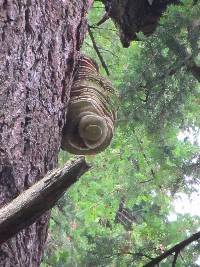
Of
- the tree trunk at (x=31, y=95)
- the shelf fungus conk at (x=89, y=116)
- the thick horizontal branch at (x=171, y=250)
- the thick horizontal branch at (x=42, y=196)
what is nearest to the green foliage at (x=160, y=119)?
the thick horizontal branch at (x=171, y=250)

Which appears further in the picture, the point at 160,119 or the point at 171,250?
the point at 160,119

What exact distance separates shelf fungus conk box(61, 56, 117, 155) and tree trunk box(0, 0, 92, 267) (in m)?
0.13

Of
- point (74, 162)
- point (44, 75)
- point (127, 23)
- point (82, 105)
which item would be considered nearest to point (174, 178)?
point (127, 23)

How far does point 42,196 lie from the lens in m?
1.03

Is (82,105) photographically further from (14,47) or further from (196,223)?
(196,223)

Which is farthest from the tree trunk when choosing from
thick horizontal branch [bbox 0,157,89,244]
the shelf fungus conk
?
thick horizontal branch [bbox 0,157,89,244]

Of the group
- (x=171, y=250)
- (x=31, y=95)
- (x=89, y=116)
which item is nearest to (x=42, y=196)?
(x=31, y=95)

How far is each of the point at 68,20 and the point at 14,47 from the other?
355mm

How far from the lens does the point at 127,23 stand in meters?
3.32

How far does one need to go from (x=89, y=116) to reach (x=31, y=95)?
35 cm

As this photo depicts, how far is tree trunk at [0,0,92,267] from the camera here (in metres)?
1.41

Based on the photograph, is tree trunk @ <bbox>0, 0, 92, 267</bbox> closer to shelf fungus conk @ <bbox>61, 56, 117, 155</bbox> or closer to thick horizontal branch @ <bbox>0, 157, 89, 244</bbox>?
shelf fungus conk @ <bbox>61, 56, 117, 155</bbox>

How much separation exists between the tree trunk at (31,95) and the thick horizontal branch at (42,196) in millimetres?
270

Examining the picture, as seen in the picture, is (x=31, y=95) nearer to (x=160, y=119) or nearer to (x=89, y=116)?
(x=89, y=116)
